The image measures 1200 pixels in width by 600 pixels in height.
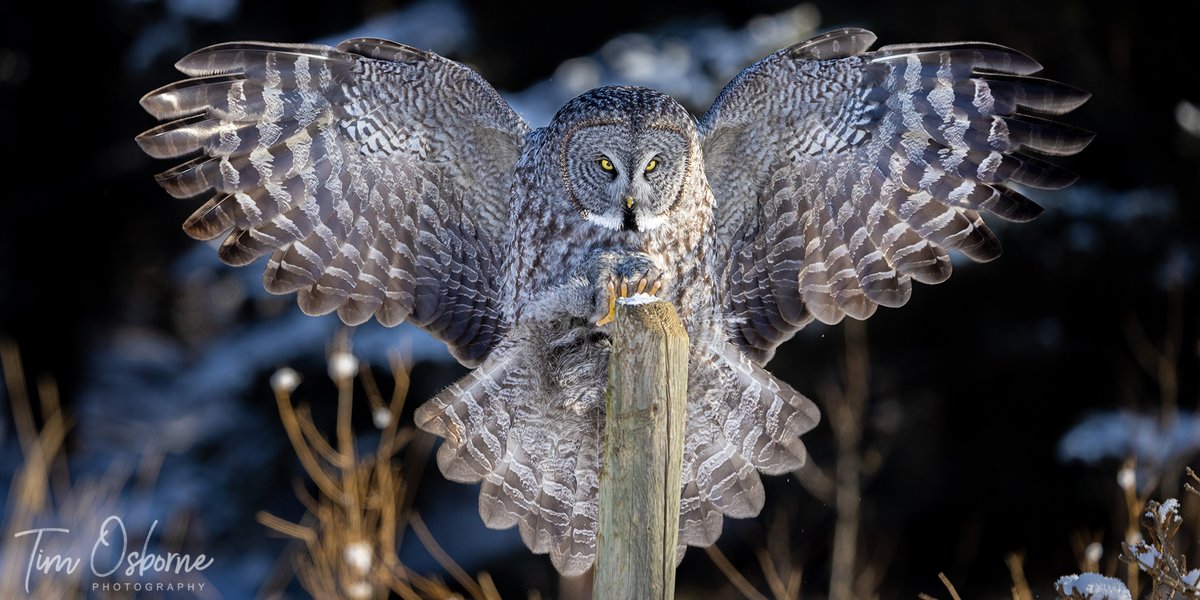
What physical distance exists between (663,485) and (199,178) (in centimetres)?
184

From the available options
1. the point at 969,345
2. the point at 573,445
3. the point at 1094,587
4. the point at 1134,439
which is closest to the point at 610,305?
the point at 573,445

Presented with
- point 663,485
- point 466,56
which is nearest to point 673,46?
point 466,56

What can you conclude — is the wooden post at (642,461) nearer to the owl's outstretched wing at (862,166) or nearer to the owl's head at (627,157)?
the owl's head at (627,157)

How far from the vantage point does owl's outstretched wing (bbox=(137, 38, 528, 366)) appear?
3609 mm

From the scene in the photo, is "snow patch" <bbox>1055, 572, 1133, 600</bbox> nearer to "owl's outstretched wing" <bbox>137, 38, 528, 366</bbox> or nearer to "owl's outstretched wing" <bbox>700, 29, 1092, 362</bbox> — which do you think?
"owl's outstretched wing" <bbox>700, 29, 1092, 362</bbox>

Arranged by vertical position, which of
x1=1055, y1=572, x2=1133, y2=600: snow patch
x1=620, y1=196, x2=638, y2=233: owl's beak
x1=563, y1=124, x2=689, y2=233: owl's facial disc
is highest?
x1=563, y1=124, x2=689, y2=233: owl's facial disc

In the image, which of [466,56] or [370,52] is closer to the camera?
[370,52]

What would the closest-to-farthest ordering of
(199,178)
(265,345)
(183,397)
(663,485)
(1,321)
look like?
(663,485)
(199,178)
(265,345)
(183,397)
(1,321)

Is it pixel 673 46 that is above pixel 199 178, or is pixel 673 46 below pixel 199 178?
above

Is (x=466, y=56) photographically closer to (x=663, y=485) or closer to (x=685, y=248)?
(x=685, y=248)

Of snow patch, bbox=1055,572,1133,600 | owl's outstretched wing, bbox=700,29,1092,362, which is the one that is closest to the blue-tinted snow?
owl's outstretched wing, bbox=700,29,1092,362

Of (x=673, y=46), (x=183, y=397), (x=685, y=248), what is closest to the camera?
(x=685, y=248)

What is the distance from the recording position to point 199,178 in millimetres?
3654
